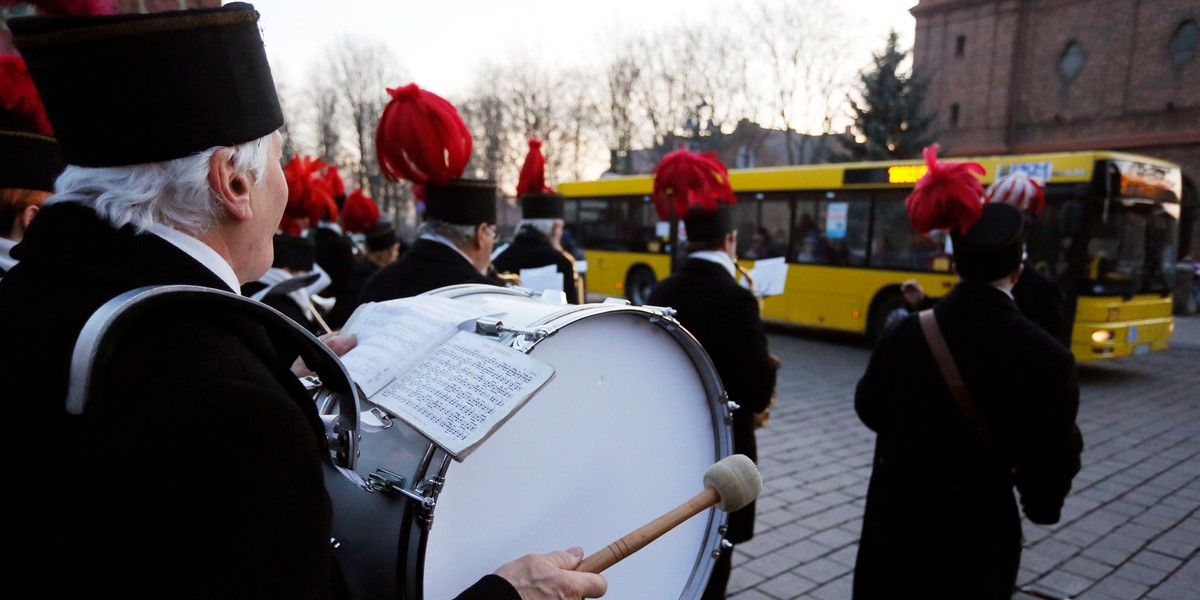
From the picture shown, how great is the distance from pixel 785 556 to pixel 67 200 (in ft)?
12.6

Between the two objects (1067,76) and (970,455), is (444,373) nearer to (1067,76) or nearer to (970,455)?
(970,455)

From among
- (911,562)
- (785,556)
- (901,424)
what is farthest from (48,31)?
(785,556)

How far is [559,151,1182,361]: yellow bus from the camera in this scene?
28.7 feet

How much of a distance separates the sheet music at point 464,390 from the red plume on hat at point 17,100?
1.51m

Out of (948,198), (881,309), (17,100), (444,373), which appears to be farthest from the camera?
(881,309)

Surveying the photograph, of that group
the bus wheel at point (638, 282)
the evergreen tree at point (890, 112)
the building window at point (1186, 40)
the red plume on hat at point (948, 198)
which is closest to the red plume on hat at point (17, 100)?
the red plume on hat at point (948, 198)

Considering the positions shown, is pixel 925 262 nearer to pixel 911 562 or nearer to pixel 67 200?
→ pixel 911 562

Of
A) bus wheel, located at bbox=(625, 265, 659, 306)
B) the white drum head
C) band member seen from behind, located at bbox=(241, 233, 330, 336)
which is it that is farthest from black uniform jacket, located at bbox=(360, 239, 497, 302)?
bus wheel, located at bbox=(625, 265, 659, 306)

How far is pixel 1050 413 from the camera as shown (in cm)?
246

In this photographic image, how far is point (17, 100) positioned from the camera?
1981 mm

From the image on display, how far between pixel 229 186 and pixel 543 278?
4212mm

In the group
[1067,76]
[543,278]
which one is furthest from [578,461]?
[1067,76]

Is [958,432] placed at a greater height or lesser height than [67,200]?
lesser

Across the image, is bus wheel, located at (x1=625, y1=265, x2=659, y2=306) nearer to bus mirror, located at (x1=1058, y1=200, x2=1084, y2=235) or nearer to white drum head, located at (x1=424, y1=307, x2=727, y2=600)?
bus mirror, located at (x1=1058, y1=200, x2=1084, y2=235)
